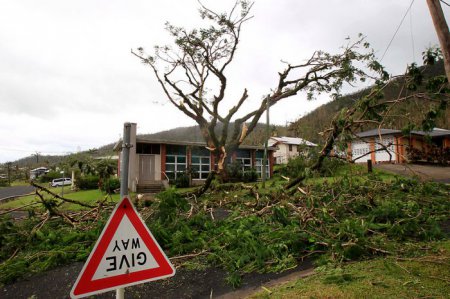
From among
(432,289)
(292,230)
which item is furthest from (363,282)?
(292,230)

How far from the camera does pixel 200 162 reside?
2384 cm

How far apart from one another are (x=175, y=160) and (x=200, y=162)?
231 centimetres

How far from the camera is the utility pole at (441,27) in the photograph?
10.7ft

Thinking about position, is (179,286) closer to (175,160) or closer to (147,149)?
(147,149)

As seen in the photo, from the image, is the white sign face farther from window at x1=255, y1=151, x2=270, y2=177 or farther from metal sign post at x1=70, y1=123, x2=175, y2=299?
window at x1=255, y1=151, x2=270, y2=177

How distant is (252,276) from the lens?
399cm

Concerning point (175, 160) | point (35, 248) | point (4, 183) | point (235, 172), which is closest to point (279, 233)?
point (35, 248)

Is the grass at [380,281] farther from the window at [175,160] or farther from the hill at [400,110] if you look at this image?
the window at [175,160]

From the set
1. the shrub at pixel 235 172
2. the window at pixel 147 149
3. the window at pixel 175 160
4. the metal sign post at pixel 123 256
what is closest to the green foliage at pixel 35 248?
the metal sign post at pixel 123 256

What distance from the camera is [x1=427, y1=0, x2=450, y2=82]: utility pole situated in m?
3.26

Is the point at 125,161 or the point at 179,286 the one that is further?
the point at 179,286

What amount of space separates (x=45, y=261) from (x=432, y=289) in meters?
5.58

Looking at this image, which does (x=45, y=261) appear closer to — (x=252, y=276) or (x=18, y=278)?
(x=18, y=278)

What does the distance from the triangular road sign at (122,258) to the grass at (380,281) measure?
166 cm
